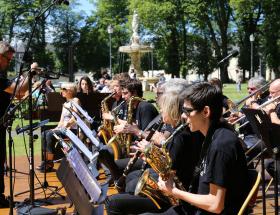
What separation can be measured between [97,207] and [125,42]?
5637 cm

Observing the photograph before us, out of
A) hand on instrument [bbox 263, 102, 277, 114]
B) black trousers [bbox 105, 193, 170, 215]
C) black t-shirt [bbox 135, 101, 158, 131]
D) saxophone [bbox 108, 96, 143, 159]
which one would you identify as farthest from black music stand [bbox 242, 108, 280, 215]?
saxophone [bbox 108, 96, 143, 159]

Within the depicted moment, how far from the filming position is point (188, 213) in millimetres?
3504

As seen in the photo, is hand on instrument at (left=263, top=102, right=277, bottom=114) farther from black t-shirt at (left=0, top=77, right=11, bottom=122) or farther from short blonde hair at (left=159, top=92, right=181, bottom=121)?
black t-shirt at (left=0, top=77, right=11, bottom=122)

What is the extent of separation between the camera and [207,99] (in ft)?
10.3

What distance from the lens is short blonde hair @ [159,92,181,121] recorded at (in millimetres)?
4273

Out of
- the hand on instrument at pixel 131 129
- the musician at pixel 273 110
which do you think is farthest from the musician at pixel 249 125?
the hand on instrument at pixel 131 129

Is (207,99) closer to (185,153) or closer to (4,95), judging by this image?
(185,153)

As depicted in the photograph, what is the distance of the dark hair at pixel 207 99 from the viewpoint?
3.13m

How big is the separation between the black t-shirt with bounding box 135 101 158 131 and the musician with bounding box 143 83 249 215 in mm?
3036

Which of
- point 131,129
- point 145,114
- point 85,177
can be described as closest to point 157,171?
point 85,177

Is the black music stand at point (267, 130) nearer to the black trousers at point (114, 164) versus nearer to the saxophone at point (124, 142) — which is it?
the black trousers at point (114, 164)

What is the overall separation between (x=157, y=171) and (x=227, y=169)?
0.86 metres

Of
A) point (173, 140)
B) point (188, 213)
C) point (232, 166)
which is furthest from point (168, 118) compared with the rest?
point (232, 166)

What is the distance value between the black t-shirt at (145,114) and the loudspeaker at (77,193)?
273 centimetres
